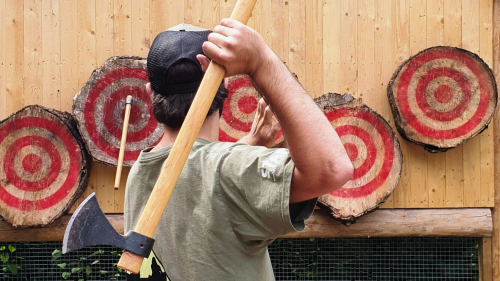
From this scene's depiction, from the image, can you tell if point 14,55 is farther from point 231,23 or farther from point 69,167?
point 231,23

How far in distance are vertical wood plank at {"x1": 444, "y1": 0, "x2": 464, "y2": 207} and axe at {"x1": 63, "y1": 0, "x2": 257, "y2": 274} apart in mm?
2404

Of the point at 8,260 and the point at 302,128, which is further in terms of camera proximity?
the point at 8,260

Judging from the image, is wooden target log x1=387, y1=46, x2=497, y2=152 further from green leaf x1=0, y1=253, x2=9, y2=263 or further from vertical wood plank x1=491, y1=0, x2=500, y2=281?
green leaf x1=0, y1=253, x2=9, y2=263

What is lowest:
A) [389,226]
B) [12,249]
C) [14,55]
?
[12,249]

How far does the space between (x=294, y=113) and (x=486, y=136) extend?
8.18ft

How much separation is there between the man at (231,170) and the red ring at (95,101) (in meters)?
1.72

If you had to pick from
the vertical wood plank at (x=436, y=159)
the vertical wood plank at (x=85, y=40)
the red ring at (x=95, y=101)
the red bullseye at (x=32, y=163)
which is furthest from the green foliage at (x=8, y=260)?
the vertical wood plank at (x=436, y=159)

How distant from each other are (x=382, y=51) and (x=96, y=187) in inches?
71.2

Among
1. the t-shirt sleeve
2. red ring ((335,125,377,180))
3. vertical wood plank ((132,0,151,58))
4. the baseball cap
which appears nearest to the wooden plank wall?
vertical wood plank ((132,0,151,58))

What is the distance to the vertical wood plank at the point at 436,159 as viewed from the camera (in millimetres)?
2834

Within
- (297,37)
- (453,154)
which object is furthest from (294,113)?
(453,154)

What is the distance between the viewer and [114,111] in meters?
2.67

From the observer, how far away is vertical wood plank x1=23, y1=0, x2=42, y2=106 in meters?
2.81

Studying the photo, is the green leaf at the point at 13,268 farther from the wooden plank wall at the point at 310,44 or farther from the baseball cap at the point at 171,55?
the baseball cap at the point at 171,55
